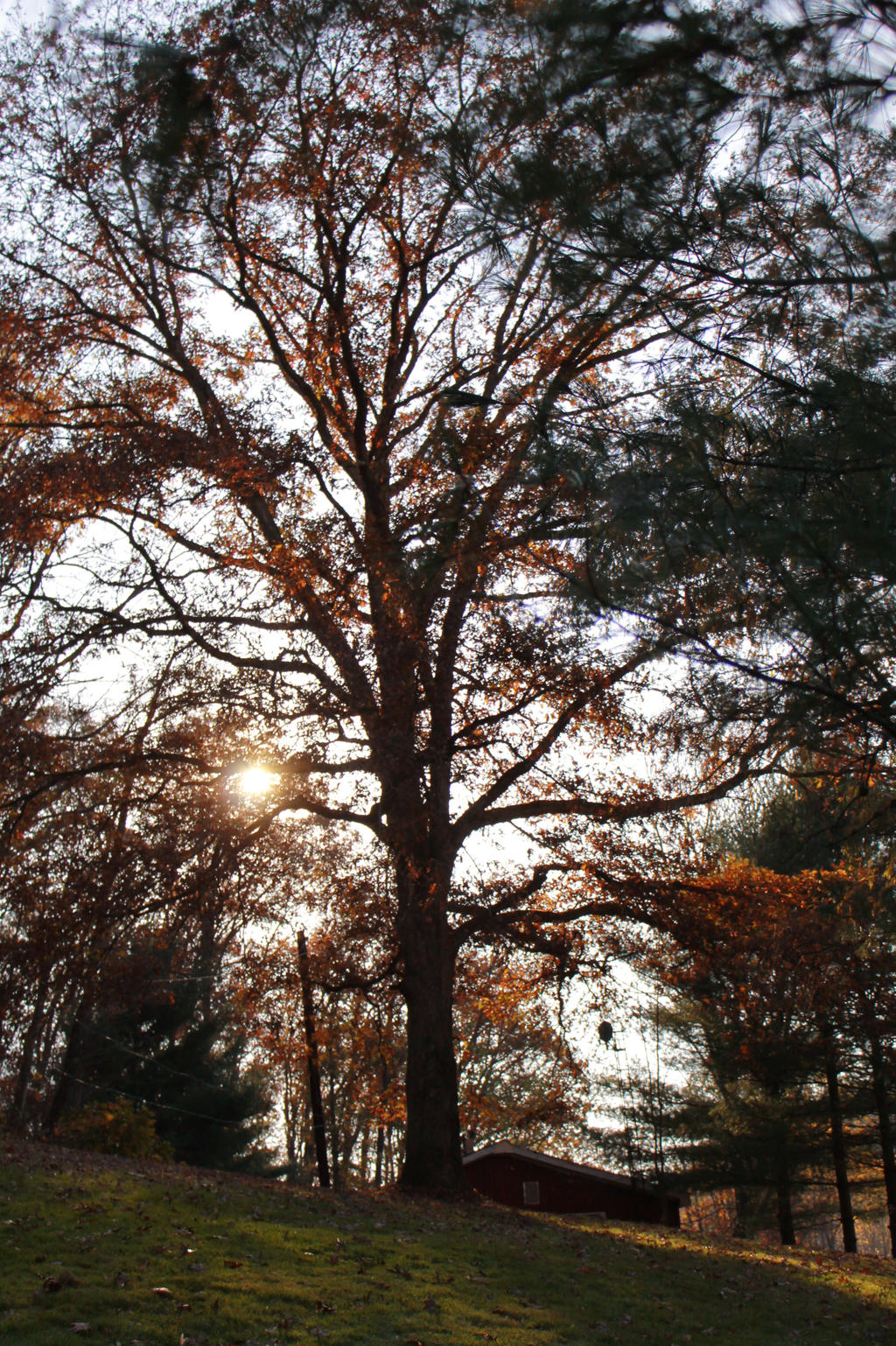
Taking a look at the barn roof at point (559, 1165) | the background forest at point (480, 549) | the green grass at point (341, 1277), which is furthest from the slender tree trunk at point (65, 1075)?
the barn roof at point (559, 1165)

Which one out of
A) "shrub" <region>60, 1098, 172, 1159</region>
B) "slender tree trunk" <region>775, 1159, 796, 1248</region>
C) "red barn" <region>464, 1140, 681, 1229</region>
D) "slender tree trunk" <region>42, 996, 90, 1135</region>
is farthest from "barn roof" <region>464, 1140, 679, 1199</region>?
"shrub" <region>60, 1098, 172, 1159</region>

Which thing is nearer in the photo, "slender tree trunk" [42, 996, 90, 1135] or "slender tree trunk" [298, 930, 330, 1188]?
"slender tree trunk" [298, 930, 330, 1188]

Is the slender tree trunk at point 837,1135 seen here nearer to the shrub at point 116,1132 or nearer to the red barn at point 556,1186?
the red barn at point 556,1186

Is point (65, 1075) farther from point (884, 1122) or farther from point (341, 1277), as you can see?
point (884, 1122)

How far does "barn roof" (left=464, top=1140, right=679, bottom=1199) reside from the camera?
2248 centimetres

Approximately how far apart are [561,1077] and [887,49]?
2446 centimetres

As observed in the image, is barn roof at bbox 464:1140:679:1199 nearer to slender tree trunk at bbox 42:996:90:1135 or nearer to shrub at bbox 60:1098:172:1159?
slender tree trunk at bbox 42:996:90:1135

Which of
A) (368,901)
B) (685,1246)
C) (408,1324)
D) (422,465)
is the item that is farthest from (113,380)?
(685,1246)

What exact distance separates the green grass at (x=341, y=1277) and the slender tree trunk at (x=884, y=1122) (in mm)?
9451

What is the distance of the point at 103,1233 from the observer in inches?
257

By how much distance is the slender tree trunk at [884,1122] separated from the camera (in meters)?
19.4

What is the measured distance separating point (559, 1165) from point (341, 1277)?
17.8 meters

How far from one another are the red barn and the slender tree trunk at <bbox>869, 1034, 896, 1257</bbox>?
15.5ft

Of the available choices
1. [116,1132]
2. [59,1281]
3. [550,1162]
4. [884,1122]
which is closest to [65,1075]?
[116,1132]
